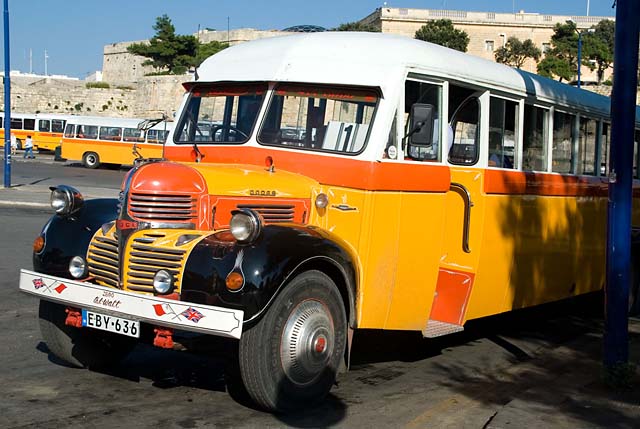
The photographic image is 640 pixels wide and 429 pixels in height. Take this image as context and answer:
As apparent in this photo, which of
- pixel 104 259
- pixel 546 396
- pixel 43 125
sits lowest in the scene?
pixel 546 396

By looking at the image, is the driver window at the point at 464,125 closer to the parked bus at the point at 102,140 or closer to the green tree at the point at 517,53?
the parked bus at the point at 102,140

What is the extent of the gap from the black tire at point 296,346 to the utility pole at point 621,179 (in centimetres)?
228

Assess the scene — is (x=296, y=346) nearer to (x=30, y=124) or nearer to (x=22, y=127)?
(x=30, y=124)

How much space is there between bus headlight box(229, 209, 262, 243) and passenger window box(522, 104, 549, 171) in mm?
3838

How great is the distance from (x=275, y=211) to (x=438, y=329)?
1.95 m

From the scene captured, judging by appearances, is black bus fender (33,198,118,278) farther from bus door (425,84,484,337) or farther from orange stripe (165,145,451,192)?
bus door (425,84,484,337)

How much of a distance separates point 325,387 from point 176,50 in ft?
289

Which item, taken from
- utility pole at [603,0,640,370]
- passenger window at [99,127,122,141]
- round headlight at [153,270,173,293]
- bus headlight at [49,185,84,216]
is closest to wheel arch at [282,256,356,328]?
round headlight at [153,270,173,293]

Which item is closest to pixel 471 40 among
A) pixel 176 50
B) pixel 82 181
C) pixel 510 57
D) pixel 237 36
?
pixel 510 57

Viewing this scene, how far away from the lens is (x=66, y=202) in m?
6.57

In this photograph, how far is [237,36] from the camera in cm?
9525

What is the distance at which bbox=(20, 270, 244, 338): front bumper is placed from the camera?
5238 mm

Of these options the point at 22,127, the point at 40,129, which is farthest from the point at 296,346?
the point at 22,127

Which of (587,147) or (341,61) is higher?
(341,61)
